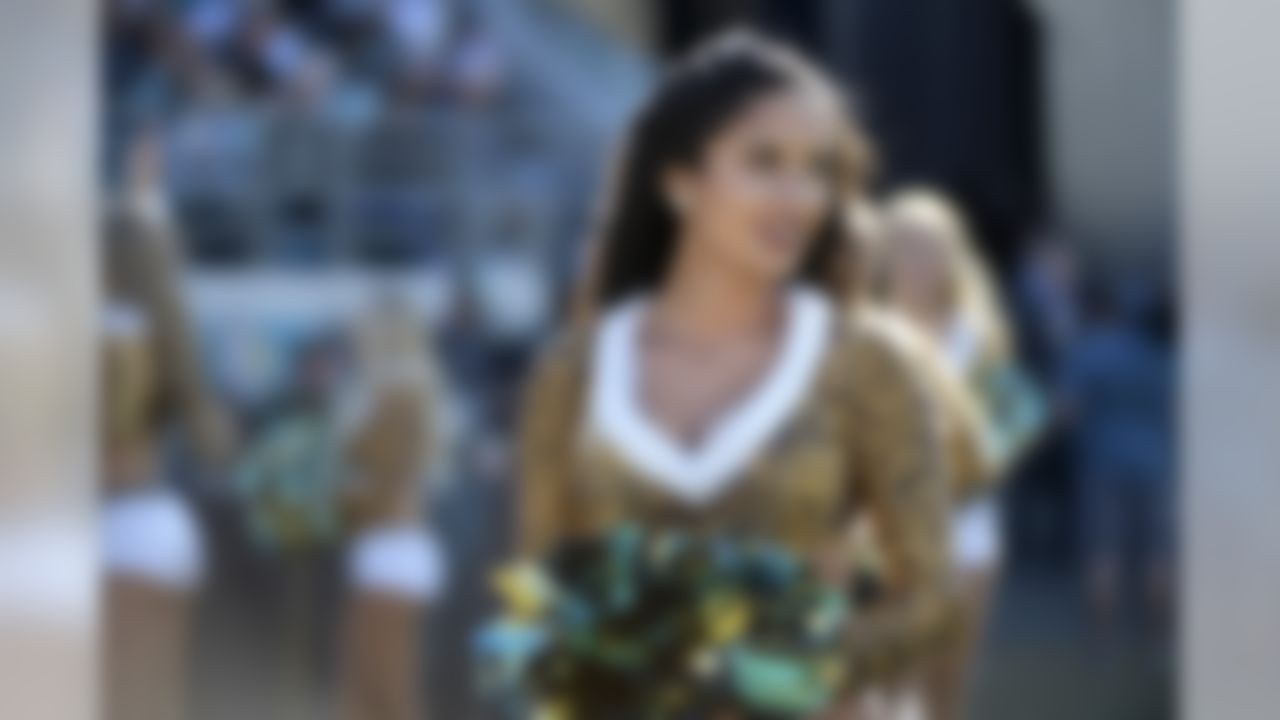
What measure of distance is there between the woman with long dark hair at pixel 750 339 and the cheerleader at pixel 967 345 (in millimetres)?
41

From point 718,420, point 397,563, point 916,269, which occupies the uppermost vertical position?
point 916,269

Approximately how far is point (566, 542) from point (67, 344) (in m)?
0.56

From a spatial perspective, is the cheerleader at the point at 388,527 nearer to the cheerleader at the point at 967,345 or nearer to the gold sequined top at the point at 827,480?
the gold sequined top at the point at 827,480

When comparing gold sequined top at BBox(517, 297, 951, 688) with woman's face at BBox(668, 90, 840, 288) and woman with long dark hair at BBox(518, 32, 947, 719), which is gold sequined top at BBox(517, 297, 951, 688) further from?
woman's face at BBox(668, 90, 840, 288)

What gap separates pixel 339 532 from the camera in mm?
3080

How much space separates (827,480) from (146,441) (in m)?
0.73

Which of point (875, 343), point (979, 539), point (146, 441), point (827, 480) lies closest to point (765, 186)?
point (875, 343)

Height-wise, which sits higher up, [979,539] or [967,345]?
[967,345]

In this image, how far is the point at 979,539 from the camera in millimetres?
3053

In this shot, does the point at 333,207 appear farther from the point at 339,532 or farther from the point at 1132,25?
the point at 1132,25

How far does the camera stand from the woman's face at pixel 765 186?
300cm

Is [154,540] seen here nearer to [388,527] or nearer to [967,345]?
[388,527]

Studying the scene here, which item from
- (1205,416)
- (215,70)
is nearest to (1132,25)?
(1205,416)

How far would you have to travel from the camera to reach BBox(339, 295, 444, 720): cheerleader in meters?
3.06
